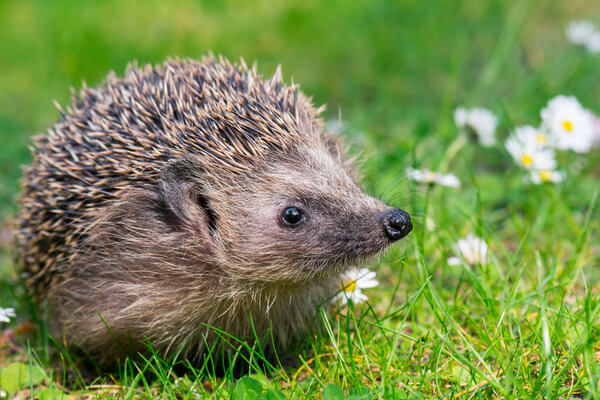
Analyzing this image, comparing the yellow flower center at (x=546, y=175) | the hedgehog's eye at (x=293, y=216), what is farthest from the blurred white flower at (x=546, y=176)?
the hedgehog's eye at (x=293, y=216)

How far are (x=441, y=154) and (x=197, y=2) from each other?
539 cm

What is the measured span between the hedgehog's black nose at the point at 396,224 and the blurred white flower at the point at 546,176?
1.89m

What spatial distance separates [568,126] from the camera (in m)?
5.46

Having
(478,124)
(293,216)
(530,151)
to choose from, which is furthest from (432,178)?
(293,216)

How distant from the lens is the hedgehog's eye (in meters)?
3.70

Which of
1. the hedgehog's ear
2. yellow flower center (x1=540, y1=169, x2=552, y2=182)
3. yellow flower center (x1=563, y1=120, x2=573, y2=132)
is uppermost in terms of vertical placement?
yellow flower center (x1=563, y1=120, x2=573, y2=132)

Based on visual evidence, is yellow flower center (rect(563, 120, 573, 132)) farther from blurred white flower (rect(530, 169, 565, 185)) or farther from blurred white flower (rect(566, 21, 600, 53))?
blurred white flower (rect(566, 21, 600, 53))

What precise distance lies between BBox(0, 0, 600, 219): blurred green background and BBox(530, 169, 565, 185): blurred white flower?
60.3 inches

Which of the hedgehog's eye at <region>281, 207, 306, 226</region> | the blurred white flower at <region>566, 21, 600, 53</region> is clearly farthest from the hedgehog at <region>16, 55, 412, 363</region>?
the blurred white flower at <region>566, 21, 600, 53</region>

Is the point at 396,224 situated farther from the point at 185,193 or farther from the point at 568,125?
the point at 568,125

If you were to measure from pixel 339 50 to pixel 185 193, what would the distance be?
5256mm

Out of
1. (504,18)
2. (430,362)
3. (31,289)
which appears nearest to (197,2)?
(504,18)

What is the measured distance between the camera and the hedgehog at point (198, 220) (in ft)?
12.1

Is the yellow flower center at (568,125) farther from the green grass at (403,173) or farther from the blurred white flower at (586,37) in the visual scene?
the blurred white flower at (586,37)
